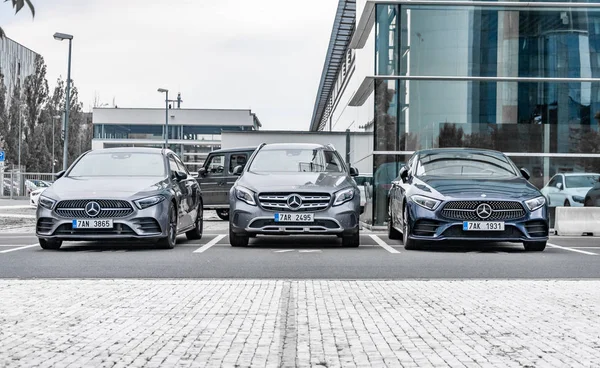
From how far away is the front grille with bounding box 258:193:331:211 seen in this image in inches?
485

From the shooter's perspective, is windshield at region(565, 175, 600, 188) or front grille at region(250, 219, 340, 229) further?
windshield at region(565, 175, 600, 188)

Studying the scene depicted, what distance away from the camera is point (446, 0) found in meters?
20.4

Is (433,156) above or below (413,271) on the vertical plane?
above

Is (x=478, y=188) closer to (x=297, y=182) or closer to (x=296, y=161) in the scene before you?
(x=297, y=182)

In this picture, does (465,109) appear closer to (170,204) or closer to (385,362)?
(170,204)

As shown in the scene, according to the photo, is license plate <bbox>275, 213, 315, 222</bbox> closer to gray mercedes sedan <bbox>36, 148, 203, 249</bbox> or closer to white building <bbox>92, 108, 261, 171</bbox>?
gray mercedes sedan <bbox>36, 148, 203, 249</bbox>

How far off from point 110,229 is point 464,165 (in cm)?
552

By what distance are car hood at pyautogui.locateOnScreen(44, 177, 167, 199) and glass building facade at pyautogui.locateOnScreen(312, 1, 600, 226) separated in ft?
26.8

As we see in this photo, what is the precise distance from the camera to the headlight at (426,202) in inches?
475

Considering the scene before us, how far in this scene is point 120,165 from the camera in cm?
1337

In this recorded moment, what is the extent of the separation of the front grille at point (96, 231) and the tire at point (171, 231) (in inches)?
24.9

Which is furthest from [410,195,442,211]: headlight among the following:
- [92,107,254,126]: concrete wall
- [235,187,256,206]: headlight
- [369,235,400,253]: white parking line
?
[92,107,254,126]: concrete wall

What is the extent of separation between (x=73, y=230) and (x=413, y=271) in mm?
5004

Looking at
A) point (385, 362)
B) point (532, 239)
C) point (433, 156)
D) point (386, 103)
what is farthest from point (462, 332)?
point (386, 103)
